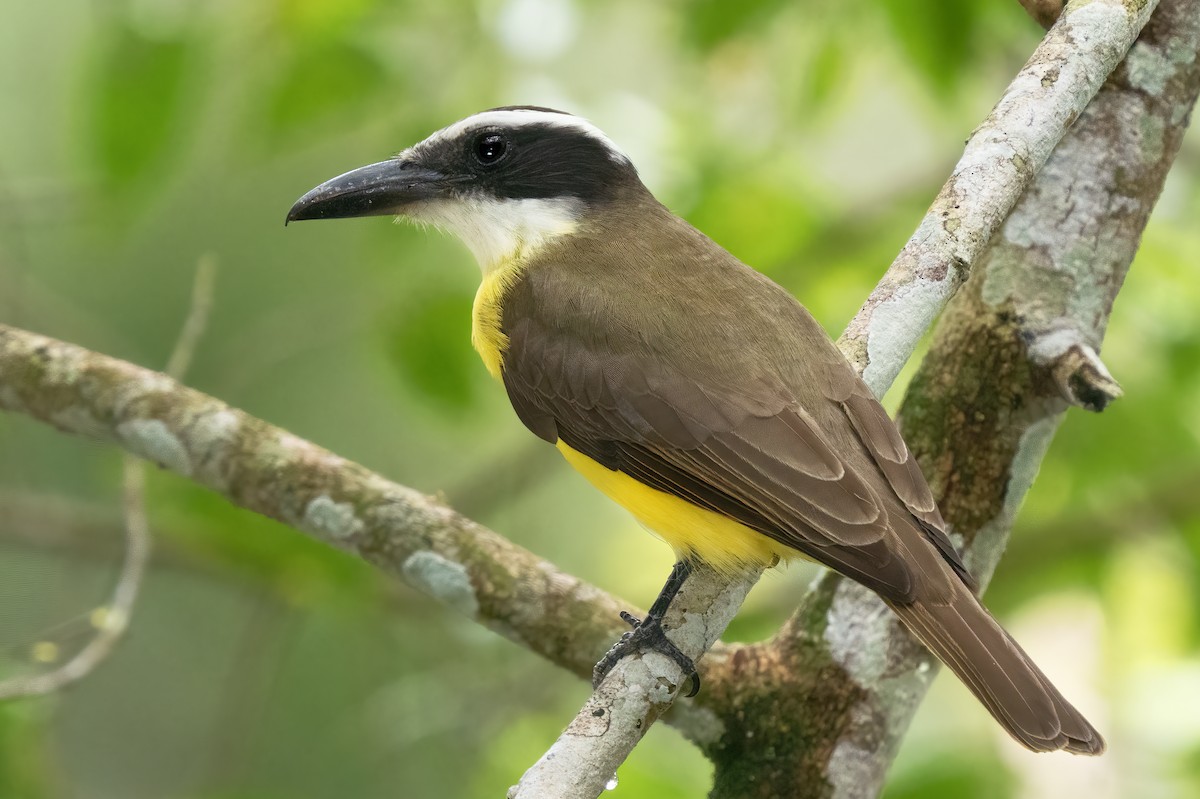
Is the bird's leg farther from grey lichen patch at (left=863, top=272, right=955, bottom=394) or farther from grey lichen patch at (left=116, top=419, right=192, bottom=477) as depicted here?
grey lichen patch at (left=116, top=419, right=192, bottom=477)

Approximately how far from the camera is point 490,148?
3.65 meters

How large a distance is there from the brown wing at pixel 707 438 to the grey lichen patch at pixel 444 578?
0.41 metres

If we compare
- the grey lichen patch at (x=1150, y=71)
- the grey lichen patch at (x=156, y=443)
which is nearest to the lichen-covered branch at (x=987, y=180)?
the grey lichen patch at (x=1150, y=71)

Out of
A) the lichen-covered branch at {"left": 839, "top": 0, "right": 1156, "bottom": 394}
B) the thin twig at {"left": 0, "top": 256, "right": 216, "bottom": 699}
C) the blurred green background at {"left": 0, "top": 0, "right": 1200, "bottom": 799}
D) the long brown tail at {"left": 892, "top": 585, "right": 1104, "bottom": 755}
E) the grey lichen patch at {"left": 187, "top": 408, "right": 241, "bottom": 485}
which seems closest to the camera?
the long brown tail at {"left": 892, "top": 585, "right": 1104, "bottom": 755}

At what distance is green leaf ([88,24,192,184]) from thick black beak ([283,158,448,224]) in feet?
1.41

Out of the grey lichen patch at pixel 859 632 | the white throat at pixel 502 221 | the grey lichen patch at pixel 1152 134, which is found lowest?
the grey lichen patch at pixel 859 632

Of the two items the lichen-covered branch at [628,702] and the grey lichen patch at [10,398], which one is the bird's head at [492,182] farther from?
the lichen-covered branch at [628,702]

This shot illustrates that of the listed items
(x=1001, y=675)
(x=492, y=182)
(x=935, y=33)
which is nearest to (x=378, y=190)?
(x=492, y=182)

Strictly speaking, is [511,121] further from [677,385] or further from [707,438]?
[707,438]

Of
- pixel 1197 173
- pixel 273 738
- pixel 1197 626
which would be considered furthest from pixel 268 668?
pixel 1197 173

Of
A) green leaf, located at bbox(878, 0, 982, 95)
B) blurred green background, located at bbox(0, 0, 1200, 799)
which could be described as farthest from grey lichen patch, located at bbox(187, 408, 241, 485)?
green leaf, located at bbox(878, 0, 982, 95)

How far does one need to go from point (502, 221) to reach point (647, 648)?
54.0 inches

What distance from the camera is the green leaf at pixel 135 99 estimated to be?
3631 mm

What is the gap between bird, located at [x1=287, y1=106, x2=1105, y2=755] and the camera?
267cm
